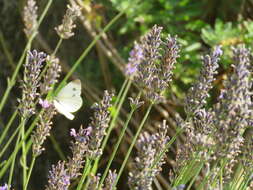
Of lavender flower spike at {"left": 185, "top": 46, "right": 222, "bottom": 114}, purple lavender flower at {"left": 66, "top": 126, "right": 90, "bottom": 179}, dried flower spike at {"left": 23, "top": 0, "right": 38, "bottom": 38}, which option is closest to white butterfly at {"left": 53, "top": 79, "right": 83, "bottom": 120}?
purple lavender flower at {"left": 66, "top": 126, "right": 90, "bottom": 179}

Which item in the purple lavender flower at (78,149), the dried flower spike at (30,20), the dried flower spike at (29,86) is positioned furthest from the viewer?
the purple lavender flower at (78,149)

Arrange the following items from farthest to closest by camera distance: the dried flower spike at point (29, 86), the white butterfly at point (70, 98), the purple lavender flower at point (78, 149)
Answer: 1. the white butterfly at point (70, 98)
2. the purple lavender flower at point (78, 149)
3. the dried flower spike at point (29, 86)

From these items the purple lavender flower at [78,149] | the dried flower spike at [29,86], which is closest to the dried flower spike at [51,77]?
the dried flower spike at [29,86]

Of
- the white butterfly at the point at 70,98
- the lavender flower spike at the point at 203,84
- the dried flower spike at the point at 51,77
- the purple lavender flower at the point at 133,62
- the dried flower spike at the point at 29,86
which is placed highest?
the white butterfly at the point at 70,98

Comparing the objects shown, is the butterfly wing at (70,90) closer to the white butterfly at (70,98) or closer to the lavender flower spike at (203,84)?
the white butterfly at (70,98)

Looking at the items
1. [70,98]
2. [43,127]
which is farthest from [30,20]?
[70,98]

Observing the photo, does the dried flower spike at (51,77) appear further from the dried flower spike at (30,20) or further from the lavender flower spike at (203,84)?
the lavender flower spike at (203,84)

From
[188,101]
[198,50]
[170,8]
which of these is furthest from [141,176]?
[198,50]

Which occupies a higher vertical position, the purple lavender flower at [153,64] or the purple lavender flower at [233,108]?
the purple lavender flower at [153,64]

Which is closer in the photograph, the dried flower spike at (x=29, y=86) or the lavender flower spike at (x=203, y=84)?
the dried flower spike at (x=29, y=86)

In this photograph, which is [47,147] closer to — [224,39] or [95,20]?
[95,20]

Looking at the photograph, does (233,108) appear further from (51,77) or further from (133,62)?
(51,77)
